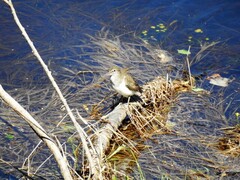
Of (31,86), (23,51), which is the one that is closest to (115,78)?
(31,86)

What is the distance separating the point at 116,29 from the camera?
10.2m

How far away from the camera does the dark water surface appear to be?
8906 millimetres

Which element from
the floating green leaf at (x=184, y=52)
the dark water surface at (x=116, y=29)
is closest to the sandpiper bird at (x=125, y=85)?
the dark water surface at (x=116, y=29)

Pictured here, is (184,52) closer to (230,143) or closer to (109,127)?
(230,143)

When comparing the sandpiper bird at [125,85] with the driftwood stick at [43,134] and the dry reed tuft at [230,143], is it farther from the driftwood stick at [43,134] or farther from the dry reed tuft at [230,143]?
the driftwood stick at [43,134]

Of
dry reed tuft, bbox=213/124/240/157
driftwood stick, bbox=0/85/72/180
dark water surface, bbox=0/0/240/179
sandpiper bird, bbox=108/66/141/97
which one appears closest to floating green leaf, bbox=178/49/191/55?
dark water surface, bbox=0/0/240/179

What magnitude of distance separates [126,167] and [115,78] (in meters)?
1.37

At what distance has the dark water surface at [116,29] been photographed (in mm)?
8906

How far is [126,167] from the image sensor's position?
21.4 ft

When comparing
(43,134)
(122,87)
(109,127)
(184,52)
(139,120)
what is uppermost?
(43,134)

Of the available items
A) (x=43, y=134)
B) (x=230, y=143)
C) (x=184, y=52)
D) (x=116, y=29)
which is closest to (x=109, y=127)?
(x=230, y=143)

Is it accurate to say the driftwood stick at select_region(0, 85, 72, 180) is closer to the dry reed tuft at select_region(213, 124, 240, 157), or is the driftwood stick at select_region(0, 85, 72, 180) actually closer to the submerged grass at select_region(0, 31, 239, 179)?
the submerged grass at select_region(0, 31, 239, 179)

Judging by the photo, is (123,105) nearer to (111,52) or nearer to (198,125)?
(198,125)

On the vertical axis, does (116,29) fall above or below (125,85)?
below
